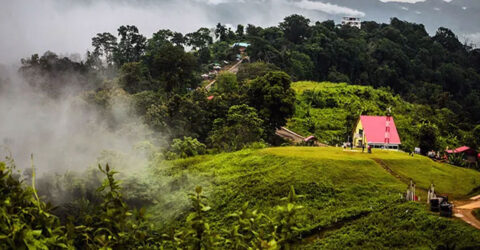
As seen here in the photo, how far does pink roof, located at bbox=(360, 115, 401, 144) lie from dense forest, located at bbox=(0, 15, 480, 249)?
2.09 m

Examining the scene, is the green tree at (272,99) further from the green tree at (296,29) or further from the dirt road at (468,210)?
the green tree at (296,29)

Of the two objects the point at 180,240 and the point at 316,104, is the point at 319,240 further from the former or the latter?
the point at 316,104

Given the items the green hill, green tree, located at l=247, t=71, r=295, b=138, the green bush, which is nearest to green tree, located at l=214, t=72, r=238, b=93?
green tree, located at l=247, t=71, r=295, b=138

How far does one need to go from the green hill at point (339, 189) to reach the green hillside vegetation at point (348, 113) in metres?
14.4

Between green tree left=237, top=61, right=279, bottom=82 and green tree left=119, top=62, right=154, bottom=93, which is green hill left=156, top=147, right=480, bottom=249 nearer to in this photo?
green tree left=119, top=62, right=154, bottom=93

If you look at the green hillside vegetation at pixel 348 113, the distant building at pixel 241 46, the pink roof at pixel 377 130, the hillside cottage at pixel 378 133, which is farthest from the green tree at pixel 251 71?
the pink roof at pixel 377 130

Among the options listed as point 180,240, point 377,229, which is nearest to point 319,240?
point 377,229

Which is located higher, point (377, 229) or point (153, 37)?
point (153, 37)

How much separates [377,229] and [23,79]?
46.4 ft

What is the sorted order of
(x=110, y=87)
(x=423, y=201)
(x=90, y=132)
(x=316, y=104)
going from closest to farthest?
(x=423, y=201) → (x=90, y=132) → (x=110, y=87) → (x=316, y=104)

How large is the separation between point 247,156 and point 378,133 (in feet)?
33.0

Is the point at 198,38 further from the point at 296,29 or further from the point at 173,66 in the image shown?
the point at 173,66

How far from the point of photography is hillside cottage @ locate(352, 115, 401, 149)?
1142 inches

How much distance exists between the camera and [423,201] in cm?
1767
